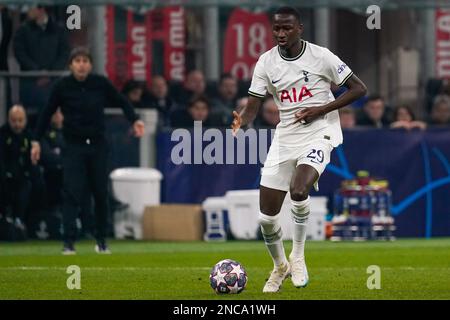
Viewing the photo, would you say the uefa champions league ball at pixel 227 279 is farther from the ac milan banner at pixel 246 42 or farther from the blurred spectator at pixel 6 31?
the ac milan banner at pixel 246 42

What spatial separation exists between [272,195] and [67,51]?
9.24 metres

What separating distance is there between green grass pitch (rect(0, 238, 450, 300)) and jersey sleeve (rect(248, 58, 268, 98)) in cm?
167

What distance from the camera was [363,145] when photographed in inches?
784

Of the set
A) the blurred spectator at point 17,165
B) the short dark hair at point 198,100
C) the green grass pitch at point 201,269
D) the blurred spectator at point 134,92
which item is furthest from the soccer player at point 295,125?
the blurred spectator at point 134,92

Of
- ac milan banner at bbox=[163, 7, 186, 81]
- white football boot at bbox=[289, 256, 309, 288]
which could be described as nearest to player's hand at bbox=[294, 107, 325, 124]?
white football boot at bbox=[289, 256, 309, 288]

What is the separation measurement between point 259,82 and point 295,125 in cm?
49

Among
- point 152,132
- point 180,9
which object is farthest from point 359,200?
point 180,9

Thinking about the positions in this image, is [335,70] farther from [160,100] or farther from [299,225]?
[160,100]

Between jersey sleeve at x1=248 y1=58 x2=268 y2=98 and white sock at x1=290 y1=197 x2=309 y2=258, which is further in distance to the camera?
jersey sleeve at x1=248 y1=58 x2=268 y2=98

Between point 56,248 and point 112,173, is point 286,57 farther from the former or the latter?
point 112,173

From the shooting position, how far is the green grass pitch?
11.8 meters

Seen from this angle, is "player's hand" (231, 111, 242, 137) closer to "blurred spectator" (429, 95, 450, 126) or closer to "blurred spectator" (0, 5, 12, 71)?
"blurred spectator" (0, 5, 12, 71)

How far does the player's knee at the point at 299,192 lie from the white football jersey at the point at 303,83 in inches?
18.2

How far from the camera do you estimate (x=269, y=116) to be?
20078mm
